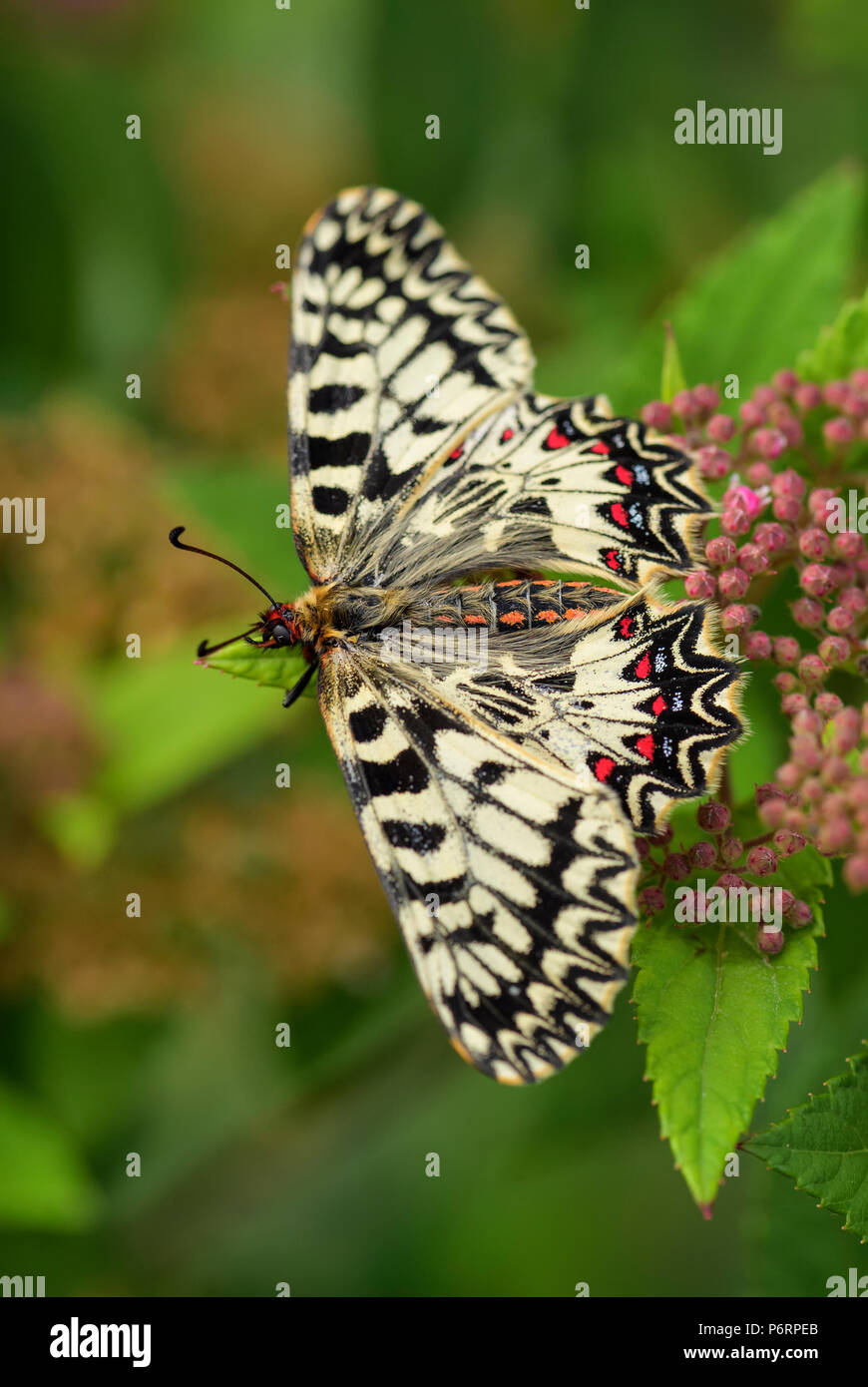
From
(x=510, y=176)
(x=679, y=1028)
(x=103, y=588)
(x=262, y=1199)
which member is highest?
(x=510, y=176)

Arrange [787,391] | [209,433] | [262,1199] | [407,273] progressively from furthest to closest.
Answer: [209,433] → [262,1199] → [407,273] → [787,391]

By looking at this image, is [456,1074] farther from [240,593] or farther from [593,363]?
[593,363]

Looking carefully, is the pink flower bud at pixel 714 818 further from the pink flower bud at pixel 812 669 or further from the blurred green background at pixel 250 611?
the blurred green background at pixel 250 611

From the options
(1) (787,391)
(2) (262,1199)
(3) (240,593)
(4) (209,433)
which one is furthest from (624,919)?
(4) (209,433)

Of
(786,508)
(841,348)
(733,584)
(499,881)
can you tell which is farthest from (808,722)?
(841,348)

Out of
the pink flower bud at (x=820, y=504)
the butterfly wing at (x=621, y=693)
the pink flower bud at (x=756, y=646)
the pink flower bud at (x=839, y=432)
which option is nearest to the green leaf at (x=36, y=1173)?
the butterfly wing at (x=621, y=693)

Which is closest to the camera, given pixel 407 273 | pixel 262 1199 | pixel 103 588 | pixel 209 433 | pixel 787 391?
pixel 787 391

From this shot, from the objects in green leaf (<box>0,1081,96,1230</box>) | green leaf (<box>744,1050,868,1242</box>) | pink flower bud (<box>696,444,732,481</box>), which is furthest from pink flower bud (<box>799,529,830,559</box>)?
green leaf (<box>0,1081,96,1230</box>)
